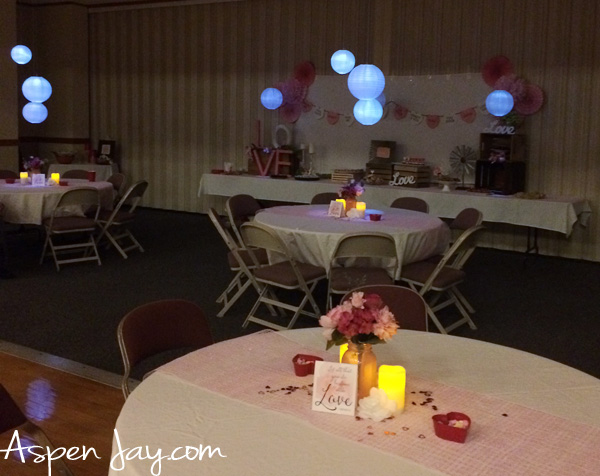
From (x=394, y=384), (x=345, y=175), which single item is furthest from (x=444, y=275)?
(x=345, y=175)

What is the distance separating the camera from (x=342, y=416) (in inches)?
82.6

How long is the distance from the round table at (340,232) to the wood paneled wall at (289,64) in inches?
129

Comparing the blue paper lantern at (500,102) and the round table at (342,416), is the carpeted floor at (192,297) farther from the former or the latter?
the round table at (342,416)

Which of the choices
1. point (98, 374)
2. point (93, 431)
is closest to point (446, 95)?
point (98, 374)

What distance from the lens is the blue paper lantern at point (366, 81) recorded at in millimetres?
7660

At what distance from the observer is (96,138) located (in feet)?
41.6

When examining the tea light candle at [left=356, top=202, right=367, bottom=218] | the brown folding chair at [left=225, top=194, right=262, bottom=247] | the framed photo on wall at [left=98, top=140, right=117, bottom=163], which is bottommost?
the brown folding chair at [left=225, top=194, right=262, bottom=247]

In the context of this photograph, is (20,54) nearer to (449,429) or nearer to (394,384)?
(394,384)

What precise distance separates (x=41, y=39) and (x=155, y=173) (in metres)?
2.96

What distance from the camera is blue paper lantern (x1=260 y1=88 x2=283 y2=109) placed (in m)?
9.93

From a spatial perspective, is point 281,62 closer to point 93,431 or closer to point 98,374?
point 98,374

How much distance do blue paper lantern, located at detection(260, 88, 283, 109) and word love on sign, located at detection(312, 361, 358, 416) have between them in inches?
319

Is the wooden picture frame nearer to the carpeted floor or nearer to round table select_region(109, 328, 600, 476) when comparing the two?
the carpeted floor

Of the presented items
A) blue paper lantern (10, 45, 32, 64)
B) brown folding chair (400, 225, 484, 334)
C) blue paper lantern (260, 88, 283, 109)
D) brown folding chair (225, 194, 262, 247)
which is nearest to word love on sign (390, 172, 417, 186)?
blue paper lantern (260, 88, 283, 109)
